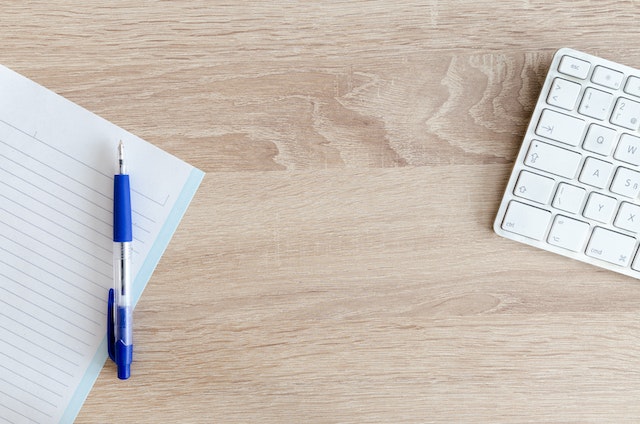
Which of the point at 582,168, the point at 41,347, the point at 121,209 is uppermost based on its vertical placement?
the point at 582,168

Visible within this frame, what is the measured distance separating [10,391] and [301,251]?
0.31m

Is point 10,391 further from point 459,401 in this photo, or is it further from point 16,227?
point 459,401

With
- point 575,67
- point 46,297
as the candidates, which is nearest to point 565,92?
point 575,67

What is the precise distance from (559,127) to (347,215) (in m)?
0.21

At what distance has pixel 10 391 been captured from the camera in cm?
56

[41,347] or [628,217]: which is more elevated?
[628,217]

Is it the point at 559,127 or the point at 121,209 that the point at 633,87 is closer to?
the point at 559,127

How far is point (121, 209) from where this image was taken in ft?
1.74

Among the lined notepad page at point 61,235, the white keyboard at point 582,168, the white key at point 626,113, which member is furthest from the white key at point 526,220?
the lined notepad page at point 61,235

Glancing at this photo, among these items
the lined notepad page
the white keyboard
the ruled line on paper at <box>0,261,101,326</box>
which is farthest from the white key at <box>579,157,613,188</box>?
the ruled line on paper at <box>0,261,101,326</box>

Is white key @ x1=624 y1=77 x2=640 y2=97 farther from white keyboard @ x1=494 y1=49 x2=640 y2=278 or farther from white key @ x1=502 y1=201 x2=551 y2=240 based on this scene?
white key @ x1=502 y1=201 x2=551 y2=240

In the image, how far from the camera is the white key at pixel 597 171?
52 cm

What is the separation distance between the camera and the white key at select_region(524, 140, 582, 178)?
0.52 meters

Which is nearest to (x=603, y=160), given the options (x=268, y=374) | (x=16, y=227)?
(x=268, y=374)
